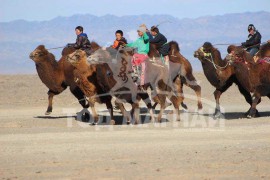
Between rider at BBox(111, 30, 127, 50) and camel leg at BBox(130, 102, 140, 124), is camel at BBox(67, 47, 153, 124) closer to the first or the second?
camel leg at BBox(130, 102, 140, 124)

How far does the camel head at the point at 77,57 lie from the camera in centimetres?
1812

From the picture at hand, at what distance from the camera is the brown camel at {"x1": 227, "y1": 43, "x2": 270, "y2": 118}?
2027 cm

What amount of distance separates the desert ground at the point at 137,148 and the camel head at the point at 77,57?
146 cm

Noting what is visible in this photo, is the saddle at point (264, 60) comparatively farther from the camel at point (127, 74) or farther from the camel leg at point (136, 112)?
the camel leg at point (136, 112)

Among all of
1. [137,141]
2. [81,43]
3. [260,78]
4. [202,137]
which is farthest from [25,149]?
[260,78]

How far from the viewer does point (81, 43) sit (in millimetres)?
19641

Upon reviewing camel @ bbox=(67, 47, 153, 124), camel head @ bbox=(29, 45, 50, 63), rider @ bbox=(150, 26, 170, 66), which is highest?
rider @ bbox=(150, 26, 170, 66)

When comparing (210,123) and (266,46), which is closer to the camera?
(210,123)

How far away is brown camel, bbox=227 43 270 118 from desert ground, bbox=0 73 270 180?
2.63 feet

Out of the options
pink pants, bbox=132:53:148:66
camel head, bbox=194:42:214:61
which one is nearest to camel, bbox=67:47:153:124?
pink pants, bbox=132:53:148:66

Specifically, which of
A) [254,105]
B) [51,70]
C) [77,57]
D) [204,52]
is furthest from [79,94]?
[254,105]

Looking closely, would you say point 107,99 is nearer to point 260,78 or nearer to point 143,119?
point 143,119

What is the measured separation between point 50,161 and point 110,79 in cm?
574

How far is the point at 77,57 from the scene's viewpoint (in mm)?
18156
